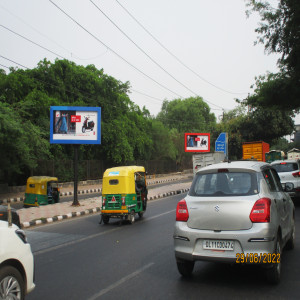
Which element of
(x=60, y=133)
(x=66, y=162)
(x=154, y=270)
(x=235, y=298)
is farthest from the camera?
(x=66, y=162)

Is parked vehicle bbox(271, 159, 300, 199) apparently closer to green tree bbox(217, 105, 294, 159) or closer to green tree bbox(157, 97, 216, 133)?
green tree bbox(217, 105, 294, 159)

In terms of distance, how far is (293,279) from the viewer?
547 centimetres

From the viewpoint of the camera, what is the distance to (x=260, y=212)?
16.5 ft

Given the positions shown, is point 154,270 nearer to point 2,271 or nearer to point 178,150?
point 2,271

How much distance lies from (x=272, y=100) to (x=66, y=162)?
1778cm

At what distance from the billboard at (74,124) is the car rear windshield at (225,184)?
13.6m

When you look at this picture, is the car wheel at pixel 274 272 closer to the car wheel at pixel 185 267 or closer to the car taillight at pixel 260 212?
the car taillight at pixel 260 212

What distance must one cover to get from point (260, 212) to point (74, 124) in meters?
14.8

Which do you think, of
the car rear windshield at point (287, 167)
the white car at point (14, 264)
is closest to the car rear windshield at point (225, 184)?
the white car at point (14, 264)

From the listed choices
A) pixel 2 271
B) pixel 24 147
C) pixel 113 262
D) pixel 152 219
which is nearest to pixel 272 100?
pixel 152 219

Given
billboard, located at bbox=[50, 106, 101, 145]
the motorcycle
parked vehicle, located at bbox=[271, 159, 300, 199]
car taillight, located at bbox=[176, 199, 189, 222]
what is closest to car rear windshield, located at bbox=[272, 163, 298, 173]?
parked vehicle, located at bbox=[271, 159, 300, 199]

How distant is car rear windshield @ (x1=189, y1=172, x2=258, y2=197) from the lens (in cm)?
538

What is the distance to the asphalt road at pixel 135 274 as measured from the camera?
16.4 feet
